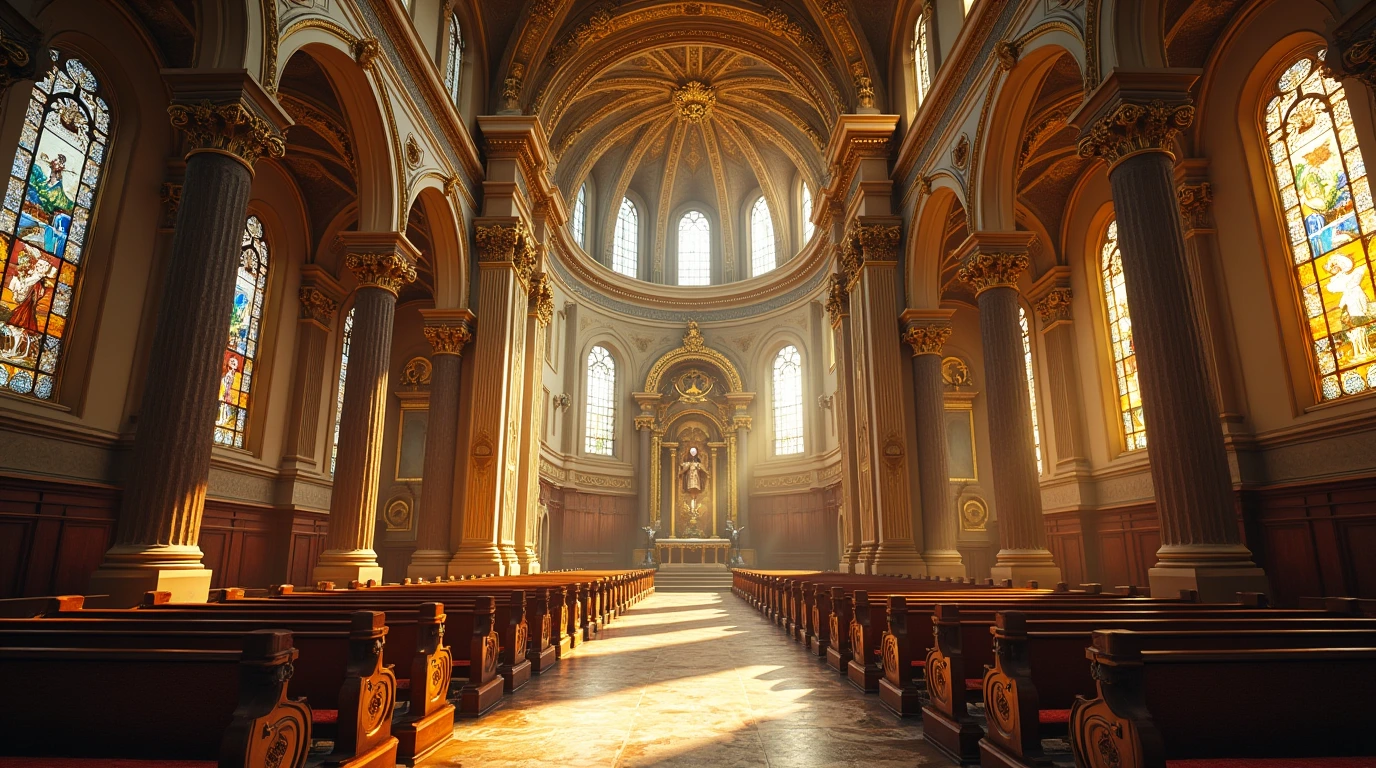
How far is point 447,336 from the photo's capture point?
579 inches

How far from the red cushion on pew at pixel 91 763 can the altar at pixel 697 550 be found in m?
24.1

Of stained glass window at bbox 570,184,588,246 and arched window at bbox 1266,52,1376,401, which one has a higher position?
stained glass window at bbox 570,184,588,246

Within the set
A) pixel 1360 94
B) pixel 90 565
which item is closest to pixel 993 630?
pixel 1360 94

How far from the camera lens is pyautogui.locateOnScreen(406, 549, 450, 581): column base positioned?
538 inches

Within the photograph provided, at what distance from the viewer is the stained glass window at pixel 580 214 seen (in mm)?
27016

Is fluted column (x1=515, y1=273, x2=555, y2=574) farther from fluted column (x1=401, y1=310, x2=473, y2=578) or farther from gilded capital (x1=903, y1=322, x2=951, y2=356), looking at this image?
gilded capital (x1=903, y1=322, x2=951, y2=356)

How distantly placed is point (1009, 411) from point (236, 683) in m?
10.9

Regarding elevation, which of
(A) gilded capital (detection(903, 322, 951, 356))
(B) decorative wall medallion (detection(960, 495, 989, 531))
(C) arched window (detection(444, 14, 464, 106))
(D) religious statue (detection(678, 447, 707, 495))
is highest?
(C) arched window (detection(444, 14, 464, 106))

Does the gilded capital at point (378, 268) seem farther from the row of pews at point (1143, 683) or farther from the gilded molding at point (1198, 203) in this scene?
the gilded molding at point (1198, 203)

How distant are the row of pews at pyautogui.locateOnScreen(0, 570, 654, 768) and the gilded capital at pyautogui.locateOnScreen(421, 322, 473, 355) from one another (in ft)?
31.7

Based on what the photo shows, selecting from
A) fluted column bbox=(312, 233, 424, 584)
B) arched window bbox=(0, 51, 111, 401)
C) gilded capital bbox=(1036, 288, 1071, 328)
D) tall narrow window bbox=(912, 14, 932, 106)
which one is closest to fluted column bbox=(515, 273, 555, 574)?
fluted column bbox=(312, 233, 424, 584)

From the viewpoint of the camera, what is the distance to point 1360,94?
9.07 m

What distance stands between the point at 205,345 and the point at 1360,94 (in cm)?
1371

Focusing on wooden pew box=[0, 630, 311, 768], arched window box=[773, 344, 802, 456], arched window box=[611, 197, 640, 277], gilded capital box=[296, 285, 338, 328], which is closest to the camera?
wooden pew box=[0, 630, 311, 768]
